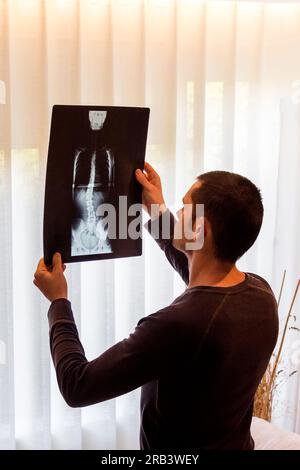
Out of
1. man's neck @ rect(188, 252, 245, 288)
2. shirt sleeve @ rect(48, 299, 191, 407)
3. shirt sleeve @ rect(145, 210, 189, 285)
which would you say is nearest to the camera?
shirt sleeve @ rect(48, 299, 191, 407)

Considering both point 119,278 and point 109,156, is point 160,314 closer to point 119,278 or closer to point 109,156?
point 109,156

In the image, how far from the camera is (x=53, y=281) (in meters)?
1.28

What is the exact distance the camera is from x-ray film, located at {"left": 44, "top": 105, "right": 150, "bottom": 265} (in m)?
1.26

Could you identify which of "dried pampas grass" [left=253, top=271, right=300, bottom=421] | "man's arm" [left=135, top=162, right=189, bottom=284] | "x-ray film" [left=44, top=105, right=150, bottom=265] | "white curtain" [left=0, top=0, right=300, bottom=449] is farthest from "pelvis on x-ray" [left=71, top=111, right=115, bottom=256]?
"dried pampas grass" [left=253, top=271, right=300, bottom=421]

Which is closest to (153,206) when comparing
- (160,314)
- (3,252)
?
(160,314)

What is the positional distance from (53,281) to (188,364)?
35 cm

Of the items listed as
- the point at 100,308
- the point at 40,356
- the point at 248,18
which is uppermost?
the point at 248,18

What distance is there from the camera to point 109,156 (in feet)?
4.45

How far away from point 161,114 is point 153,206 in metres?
0.90

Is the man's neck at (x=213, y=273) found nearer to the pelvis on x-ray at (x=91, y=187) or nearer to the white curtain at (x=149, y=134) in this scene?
the pelvis on x-ray at (x=91, y=187)

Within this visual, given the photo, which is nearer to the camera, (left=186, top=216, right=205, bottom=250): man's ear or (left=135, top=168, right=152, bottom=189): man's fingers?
(left=186, top=216, right=205, bottom=250): man's ear

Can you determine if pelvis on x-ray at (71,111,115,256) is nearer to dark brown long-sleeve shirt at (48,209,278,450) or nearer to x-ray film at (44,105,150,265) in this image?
x-ray film at (44,105,150,265)

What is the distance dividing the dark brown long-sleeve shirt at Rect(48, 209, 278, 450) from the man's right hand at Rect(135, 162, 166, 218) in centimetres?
35

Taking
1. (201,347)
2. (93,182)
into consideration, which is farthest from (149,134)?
(201,347)
